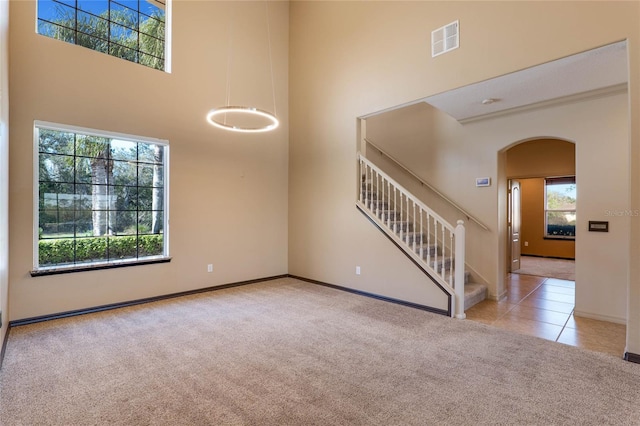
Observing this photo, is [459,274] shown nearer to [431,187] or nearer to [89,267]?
[431,187]

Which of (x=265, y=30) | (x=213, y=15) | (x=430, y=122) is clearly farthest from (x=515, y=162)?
(x=213, y=15)

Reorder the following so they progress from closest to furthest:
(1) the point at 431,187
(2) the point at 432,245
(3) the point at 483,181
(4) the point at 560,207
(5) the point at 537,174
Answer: (3) the point at 483,181 → (2) the point at 432,245 → (1) the point at 431,187 → (5) the point at 537,174 → (4) the point at 560,207

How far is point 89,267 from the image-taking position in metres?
4.45

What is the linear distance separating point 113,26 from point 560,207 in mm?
11937

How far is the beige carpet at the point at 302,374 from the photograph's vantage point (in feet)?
7.25

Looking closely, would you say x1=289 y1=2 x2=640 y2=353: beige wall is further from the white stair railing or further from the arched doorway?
the arched doorway

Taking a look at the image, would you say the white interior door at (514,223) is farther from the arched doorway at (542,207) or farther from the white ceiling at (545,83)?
the white ceiling at (545,83)

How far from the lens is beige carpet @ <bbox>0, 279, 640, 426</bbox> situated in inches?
87.0

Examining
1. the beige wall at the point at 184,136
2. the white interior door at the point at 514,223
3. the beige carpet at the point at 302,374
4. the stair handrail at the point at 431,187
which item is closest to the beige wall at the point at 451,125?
the stair handrail at the point at 431,187

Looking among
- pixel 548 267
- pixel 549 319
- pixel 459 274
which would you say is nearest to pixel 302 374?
pixel 459 274

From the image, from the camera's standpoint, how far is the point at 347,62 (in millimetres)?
5727

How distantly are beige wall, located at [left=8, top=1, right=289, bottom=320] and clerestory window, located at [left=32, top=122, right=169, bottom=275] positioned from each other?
16 centimetres

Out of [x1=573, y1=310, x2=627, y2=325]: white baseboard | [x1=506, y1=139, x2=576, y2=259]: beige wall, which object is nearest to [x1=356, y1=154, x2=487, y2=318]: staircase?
[x1=573, y1=310, x2=627, y2=325]: white baseboard

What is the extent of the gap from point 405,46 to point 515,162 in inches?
201
